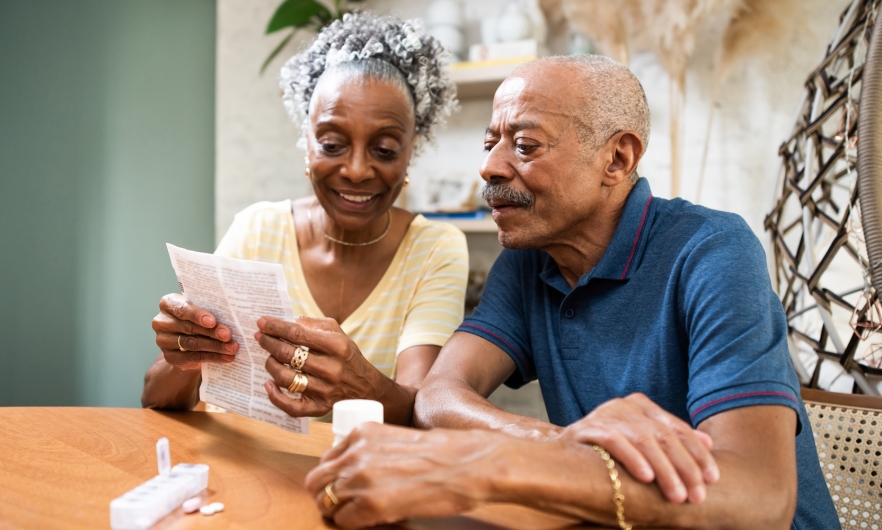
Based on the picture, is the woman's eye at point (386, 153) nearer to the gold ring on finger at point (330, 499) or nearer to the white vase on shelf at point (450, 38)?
the gold ring on finger at point (330, 499)

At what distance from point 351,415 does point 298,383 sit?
33 cm

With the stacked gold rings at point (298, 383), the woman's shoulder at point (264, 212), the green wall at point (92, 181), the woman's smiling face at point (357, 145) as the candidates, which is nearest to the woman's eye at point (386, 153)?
the woman's smiling face at point (357, 145)

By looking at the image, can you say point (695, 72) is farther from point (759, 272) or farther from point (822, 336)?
point (759, 272)

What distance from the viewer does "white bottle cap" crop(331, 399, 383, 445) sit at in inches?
35.8

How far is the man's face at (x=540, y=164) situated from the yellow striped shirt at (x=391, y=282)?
0.46 m

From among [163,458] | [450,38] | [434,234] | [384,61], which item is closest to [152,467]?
[163,458]

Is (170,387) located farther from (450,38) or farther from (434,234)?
(450,38)

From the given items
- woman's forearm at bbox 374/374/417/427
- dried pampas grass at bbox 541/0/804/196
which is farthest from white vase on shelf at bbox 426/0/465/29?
woman's forearm at bbox 374/374/417/427

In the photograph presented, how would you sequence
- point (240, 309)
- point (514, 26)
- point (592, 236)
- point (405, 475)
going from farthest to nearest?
point (514, 26) < point (592, 236) < point (240, 309) < point (405, 475)

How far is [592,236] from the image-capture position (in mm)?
1439

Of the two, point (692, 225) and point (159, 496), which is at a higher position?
point (692, 225)

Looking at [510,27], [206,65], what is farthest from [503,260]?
[206,65]

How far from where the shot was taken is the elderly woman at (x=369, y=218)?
184 centimetres

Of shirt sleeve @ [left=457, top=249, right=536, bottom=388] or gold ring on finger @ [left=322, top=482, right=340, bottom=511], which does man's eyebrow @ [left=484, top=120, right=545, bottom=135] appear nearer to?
shirt sleeve @ [left=457, top=249, right=536, bottom=388]
